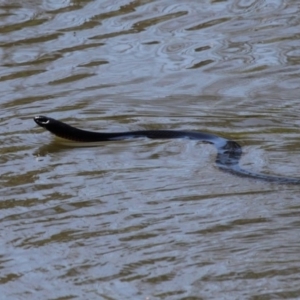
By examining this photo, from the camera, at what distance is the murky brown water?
187 inches

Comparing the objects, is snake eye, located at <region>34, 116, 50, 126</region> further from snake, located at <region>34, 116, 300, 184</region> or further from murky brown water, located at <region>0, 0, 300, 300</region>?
murky brown water, located at <region>0, 0, 300, 300</region>

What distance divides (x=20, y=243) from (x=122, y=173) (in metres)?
1.13

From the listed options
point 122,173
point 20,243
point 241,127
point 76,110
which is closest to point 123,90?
point 76,110

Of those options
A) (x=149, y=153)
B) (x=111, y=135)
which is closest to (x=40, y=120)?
(x=111, y=135)

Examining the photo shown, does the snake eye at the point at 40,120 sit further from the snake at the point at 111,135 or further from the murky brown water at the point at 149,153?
the murky brown water at the point at 149,153

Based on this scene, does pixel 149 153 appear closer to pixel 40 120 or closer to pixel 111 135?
pixel 111 135

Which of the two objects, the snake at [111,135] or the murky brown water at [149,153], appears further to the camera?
the snake at [111,135]

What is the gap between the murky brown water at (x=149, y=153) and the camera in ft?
15.6

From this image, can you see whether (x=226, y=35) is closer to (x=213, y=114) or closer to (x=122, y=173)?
(x=213, y=114)

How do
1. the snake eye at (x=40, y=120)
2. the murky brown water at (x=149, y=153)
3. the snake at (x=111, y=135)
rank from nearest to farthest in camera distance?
1. the murky brown water at (x=149, y=153)
2. the snake at (x=111, y=135)
3. the snake eye at (x=40, y=120)

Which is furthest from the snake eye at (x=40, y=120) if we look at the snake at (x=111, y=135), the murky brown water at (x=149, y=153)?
the murky brown water at (x=149, y=153)

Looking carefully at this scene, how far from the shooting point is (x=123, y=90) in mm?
7793

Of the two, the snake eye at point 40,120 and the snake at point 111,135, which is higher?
the snake eye at point 40,120

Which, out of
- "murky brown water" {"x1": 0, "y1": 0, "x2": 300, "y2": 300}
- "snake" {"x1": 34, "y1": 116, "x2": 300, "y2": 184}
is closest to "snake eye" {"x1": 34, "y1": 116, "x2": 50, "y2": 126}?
"snake" {"x1": 34, "y1": 116, "x2": 300, "y2": 184}
